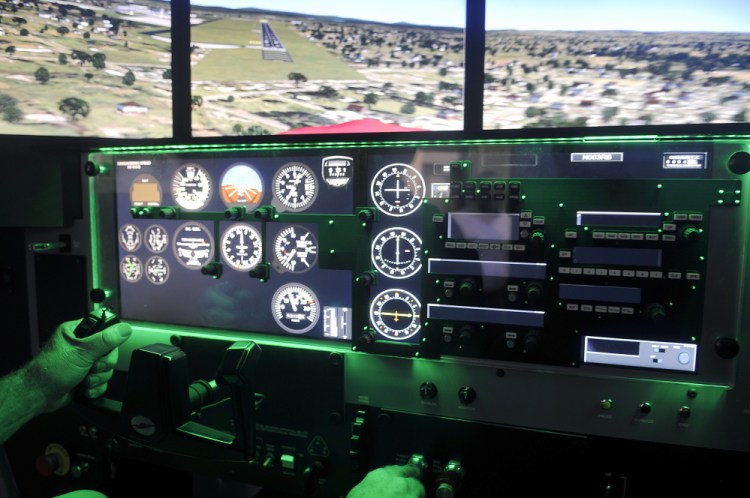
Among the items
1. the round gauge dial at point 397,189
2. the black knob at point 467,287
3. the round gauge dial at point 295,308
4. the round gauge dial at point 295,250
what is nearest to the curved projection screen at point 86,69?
the round gauge dial at point 295,250

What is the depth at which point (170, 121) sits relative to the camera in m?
2.35

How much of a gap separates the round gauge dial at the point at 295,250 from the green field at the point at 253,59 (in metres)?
0.79

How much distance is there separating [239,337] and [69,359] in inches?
22.6

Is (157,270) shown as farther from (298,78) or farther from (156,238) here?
(298,78)

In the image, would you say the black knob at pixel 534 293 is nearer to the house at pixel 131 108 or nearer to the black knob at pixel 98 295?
the black knob at pixel 98 295

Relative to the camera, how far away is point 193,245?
2121mm

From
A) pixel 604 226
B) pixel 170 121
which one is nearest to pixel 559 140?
pixel 604 226

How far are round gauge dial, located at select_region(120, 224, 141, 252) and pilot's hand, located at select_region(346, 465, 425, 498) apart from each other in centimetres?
135

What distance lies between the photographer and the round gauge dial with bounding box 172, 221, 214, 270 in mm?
2102

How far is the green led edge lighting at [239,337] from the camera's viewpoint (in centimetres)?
193

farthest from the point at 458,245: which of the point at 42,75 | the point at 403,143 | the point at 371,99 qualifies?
the point at 42,75

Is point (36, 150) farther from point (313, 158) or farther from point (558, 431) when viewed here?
point (558, 431)

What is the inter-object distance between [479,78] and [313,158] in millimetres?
662

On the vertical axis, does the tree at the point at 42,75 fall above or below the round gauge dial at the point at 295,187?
above
